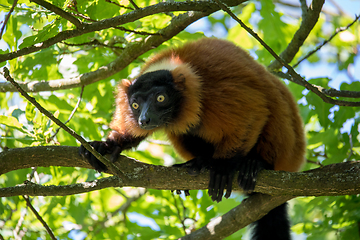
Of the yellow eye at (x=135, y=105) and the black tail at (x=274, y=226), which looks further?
the black tail at (x=274, y=226)

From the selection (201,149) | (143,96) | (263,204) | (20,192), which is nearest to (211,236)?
(263,204)

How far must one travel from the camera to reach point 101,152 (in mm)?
4422

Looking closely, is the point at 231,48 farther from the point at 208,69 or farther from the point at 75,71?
the point at 75,71

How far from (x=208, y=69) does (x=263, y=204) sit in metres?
2.05

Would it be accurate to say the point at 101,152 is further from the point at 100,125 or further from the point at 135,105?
the point at 100,125

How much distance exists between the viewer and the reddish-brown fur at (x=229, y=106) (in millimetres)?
4535

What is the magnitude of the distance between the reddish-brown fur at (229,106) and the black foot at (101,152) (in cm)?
44

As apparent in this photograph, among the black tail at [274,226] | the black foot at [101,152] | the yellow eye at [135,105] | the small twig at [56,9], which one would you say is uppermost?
the small twig at [56,9]

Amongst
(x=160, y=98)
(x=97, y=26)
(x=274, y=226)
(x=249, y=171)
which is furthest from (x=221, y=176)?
(x=97, y=26)

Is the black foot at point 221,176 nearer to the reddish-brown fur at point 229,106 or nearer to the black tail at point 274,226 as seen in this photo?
the reddish-brown fur at point 229,106

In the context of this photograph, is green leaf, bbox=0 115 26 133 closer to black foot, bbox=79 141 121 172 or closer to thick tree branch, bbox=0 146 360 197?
thick tree branch, bbox=0 146 360 197

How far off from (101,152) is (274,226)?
298 cm

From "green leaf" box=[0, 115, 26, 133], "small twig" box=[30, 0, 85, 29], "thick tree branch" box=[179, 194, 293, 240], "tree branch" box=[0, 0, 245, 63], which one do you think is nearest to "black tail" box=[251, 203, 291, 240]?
"thick tree branch" box=[179, 194, 293, 240]

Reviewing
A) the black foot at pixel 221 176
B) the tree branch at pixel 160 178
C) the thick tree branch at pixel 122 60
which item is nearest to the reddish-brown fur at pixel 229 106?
the black foot at pixel 221 176
